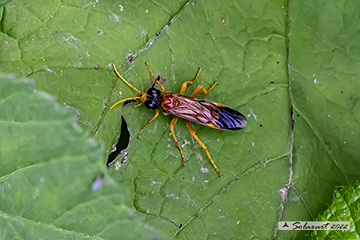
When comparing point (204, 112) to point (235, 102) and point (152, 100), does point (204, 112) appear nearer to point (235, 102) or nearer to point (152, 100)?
point (235, 102)

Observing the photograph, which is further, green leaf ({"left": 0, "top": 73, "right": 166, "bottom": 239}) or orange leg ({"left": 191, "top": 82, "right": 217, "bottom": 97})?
orange leg ({"left": 191, "top": 82, "right": 217, "bottom": 97})

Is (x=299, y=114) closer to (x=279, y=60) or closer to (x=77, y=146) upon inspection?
(x=279, y=60)

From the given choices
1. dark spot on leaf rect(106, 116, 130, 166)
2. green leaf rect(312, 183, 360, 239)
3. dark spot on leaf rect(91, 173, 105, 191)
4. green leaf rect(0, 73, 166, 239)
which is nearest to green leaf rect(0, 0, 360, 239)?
dark spot on leaf rect(106, 116, 130, 166)

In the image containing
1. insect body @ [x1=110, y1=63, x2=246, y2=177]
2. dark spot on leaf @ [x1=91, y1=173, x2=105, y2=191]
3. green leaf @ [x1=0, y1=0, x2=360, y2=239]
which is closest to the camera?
dark spot on leaf @ [x1=91, y1=173, x2=105, y2=191]

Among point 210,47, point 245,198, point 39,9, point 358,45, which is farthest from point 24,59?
point 358,45

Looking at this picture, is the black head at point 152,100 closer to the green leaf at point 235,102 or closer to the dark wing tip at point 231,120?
the green leaf at point 235,102

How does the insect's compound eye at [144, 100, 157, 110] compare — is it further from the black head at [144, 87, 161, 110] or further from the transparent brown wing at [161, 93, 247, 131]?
the transparent brown wing at [161, 93, 247, 131]

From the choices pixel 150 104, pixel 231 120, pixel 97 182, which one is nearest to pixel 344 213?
pixel 231 120
